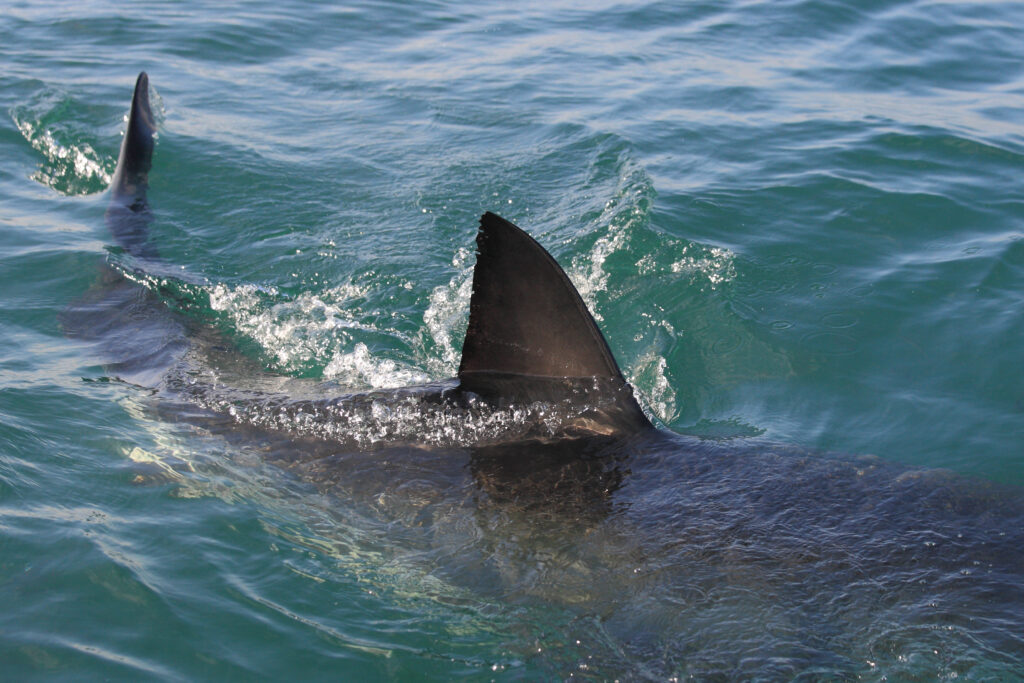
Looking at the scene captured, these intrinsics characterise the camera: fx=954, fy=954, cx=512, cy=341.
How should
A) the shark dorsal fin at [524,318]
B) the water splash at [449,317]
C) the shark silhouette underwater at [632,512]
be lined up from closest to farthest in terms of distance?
the shark silhouette underwater at [632,512], the shark dorsal fin at [524,318], the water splash at [449,317]

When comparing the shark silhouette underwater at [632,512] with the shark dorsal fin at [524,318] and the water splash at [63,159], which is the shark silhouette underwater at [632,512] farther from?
the water splash at [63,159]

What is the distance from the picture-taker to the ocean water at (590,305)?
345 centimetres

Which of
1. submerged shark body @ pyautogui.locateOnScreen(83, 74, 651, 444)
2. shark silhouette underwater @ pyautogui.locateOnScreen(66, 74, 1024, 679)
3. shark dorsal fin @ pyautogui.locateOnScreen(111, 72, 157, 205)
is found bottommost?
shark silhouette underwater @ pyautogui.locateOnScreen(66, 74, 1024, 679)

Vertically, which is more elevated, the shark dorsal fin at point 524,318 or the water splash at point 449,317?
the shark dorsal fin at point 524,318

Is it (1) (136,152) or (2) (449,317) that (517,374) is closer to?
(2) (449,317)

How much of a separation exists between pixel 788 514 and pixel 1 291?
5.45m

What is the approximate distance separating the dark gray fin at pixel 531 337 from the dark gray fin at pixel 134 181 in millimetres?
3752

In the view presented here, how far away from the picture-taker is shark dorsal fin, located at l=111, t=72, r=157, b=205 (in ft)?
23.2

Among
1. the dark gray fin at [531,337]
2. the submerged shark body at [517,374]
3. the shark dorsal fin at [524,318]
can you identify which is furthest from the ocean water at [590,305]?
the shark dorsal fin at [524,318]

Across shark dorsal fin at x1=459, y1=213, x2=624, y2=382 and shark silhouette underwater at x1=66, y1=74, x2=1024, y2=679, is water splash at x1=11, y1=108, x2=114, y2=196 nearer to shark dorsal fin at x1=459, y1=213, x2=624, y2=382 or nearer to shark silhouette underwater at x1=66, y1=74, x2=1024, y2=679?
shark silhouette underwater at x1=66, y1=74, x2=1024, y2=679

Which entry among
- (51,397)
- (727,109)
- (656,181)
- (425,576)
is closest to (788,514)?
(425,576)

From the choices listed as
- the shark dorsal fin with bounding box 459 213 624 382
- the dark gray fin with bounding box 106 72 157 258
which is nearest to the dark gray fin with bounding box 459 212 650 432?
the shark dorsal fin with bounding box 459 213 624 382

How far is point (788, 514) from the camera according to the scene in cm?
377

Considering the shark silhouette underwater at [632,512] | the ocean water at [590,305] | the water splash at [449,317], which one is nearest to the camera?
the shark silhouette underwater at [632,512]
